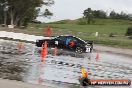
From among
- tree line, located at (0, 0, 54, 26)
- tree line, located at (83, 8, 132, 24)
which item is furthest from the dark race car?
tree line, located at (83, 8, 132, 24)

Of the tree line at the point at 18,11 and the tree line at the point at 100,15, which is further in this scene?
the tree line at the point at 100,15

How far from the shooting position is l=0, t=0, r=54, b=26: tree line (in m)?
83.3

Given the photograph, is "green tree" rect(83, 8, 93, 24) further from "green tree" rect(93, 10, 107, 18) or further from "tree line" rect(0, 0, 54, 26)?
"tree line" rect(0, 0, 54, 26)

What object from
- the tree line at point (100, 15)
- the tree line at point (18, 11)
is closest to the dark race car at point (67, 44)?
the tree line at point (18, 11)

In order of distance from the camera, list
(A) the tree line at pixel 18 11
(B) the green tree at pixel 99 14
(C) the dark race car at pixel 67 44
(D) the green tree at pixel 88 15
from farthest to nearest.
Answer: (B) the green tree at pixel 99 14 < (D) the green tree at pixel 88 15 < (A) the tree line at pixel 18 11 < (C) the dark race car at pixel 67 44

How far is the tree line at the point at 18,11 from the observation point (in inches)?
3280

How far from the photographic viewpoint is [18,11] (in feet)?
281

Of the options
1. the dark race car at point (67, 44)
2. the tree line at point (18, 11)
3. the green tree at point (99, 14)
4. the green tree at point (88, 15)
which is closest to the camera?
the dark race car at point (67, 44)

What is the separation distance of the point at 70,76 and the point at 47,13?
78.2 m

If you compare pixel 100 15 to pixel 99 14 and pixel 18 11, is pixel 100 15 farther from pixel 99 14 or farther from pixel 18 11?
pixel 18 11

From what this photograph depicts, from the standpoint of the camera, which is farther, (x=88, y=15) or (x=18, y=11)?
(x=88, y=15)

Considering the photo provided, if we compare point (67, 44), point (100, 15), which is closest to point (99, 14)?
point (100, 15)

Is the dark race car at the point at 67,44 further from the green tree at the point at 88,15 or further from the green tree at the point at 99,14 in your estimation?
the green tree at the point at 99,14

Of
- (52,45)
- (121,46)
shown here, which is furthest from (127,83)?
(121,46)
